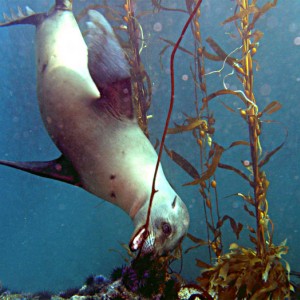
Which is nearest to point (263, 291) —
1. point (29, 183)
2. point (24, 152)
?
point (24, 152)

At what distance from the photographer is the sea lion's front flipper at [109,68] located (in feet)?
6.75

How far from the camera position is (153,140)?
11828mm

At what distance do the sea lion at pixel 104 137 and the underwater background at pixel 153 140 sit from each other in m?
2.65

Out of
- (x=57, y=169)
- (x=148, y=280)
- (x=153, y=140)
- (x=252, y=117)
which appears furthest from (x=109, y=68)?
(x=153, y=140)

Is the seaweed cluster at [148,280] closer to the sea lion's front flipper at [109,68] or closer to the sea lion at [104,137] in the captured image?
the sea lion at [104,137]

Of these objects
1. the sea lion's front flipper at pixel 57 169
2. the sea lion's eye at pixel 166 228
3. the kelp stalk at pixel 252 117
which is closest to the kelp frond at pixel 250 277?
the kelp stalk at pixel 252 117

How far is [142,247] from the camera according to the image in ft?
6.05

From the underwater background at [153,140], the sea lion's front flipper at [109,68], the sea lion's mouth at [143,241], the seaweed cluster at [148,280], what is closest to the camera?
the sea lion's mouth at [143,241]

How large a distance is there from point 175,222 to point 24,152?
1786 cm

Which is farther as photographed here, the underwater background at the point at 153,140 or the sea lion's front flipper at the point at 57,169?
the underwater background at the point at 153,140

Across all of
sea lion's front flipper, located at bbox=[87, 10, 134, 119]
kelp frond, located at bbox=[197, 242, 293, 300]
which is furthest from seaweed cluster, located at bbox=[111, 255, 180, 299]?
sea lion's front flipper, located at bbox=[87, 10, 134, 119]

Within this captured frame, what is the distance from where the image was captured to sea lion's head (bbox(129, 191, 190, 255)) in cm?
185

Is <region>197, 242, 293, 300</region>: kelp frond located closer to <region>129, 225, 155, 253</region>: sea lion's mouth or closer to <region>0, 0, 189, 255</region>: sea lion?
<region>0, 0, 189, 255</region>: sea lion

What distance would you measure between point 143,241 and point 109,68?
1105 millimetres
